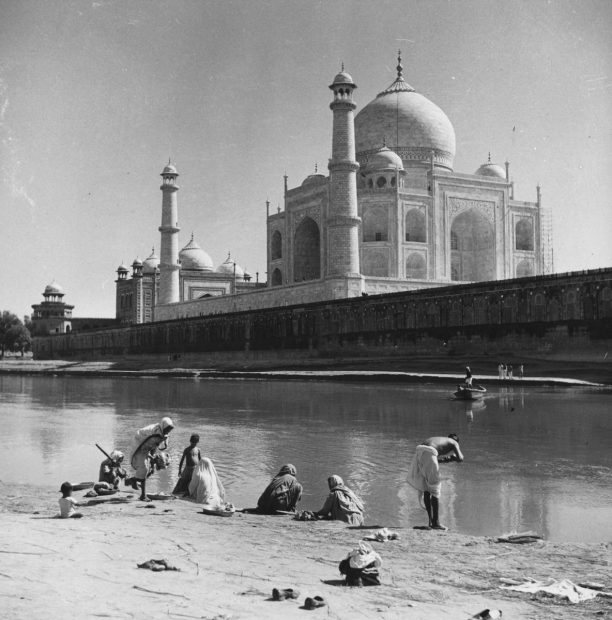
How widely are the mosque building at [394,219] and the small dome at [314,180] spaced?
0.46ft

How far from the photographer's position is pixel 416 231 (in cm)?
5209

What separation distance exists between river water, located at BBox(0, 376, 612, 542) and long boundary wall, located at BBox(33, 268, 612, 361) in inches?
299

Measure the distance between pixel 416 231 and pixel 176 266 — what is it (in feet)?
69.7

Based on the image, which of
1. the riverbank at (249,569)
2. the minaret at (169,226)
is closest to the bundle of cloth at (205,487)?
the riverbank at (249,569)

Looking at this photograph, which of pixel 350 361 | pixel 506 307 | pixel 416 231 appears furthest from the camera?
pixel 416 231

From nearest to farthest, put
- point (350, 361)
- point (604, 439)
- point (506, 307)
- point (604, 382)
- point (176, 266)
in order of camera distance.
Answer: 1. point (604, 439)
2. point (604, 382)
3. point (506, 307)
4. point (350, 361)
5. point (176, 266)

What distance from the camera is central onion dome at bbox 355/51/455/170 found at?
5475cm

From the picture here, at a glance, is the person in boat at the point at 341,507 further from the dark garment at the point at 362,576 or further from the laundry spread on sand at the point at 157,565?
the laundry spread on sand at the point at 157,565

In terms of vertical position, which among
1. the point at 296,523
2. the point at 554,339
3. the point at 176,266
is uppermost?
the point at 176,266

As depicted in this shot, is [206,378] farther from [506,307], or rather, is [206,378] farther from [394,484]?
[394,484]

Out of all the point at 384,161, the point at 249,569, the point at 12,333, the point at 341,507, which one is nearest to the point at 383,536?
the point at 341,507

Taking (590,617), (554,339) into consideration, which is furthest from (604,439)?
(554,339)

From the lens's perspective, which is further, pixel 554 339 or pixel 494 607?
pixel 554 339

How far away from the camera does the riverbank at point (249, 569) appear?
479 cm
